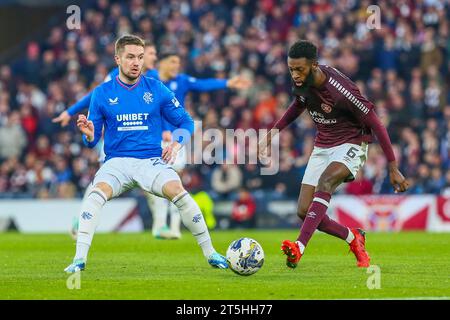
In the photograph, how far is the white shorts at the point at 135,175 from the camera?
10.4 m

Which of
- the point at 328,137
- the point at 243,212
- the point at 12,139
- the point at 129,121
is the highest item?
the point at 12,139

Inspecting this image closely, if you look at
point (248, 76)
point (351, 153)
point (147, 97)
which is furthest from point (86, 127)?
point (248, 76)

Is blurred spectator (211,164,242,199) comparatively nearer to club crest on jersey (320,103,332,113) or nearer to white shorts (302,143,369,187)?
white shorts (302,143,369,187)

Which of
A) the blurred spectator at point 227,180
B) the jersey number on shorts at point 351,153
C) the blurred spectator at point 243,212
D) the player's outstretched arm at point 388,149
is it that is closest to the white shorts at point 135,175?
the jersey number on shorts at point 351,153

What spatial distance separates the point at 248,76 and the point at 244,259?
1544 centimetres

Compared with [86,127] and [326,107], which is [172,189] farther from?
[326,107]

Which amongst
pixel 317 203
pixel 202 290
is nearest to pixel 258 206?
pixel 317 203

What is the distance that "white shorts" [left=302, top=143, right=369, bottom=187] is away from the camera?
1095 cm

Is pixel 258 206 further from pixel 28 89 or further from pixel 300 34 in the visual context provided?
pixel 28 89

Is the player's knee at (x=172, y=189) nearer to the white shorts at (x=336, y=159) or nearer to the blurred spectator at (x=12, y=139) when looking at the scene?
the white shorts at (x=336, y=159)

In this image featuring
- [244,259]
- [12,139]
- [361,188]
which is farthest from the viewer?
[12,139]

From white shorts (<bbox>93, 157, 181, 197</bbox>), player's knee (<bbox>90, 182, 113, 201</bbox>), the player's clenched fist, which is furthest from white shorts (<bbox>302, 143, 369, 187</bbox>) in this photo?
the player's clenched fist

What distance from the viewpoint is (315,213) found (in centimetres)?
1066

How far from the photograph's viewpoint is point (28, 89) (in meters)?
26.9
